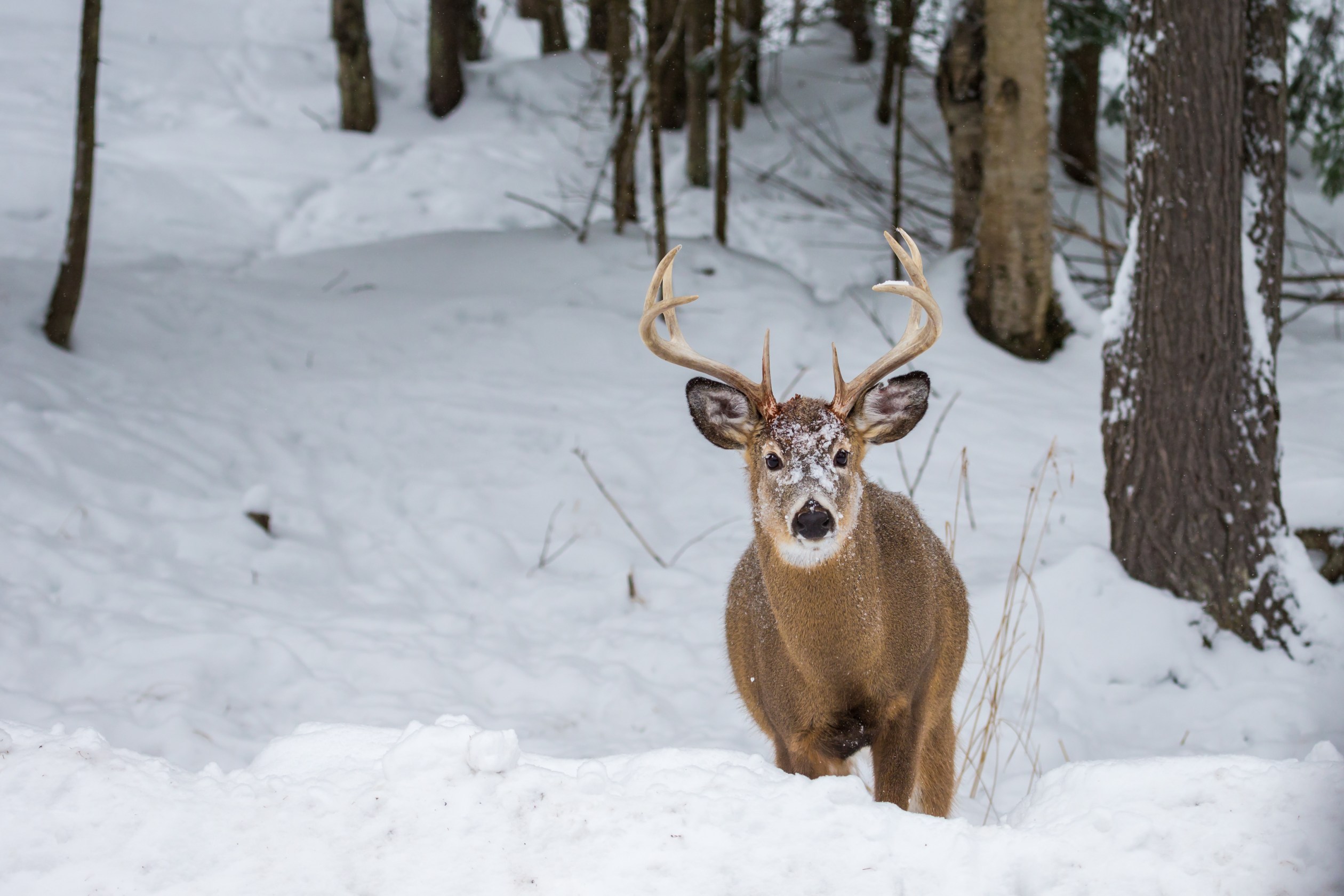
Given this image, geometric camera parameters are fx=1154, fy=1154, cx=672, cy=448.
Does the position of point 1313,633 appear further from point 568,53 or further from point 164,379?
point 568,53

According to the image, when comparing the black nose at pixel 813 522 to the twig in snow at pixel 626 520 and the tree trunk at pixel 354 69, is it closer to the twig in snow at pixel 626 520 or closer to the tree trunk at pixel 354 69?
the twig in snow at pixel 626 520

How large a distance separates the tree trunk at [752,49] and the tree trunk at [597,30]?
215cm

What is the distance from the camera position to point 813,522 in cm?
302

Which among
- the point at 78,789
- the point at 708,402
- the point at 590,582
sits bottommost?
the point at 590,582

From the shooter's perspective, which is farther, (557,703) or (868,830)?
(557,703)

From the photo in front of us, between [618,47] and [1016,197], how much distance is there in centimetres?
446

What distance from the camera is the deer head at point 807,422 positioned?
3.10 m

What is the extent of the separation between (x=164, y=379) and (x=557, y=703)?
423cm

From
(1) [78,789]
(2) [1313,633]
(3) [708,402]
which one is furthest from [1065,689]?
(1) [78,789]

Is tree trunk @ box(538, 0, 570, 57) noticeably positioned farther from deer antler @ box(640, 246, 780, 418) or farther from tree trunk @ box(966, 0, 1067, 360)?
deer antler @ box(640, 246, 780, 418)

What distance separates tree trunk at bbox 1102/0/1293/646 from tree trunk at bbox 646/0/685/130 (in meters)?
5.72

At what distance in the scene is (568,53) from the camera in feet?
61.6

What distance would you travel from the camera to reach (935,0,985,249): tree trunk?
9.13 metres

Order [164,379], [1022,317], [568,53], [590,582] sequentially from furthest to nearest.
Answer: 1. [568,53]
2. [1022,317]
3. [164,379]
4. [590,582]
